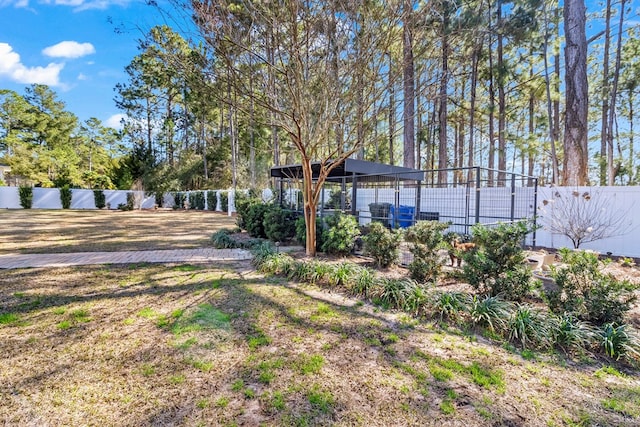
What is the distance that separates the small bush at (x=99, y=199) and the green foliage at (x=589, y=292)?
27955 mm

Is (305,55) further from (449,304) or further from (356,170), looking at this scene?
(449,304)

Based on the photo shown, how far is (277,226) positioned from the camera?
319 inches

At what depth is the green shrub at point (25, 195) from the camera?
21609 millimetres

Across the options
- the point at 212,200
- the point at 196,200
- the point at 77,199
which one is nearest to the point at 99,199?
the point at 77,199

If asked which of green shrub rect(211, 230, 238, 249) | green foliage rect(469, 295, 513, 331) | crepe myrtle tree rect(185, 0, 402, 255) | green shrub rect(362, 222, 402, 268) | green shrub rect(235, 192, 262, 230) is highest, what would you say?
crepe myrtle tree rect(185, 0, 402, 255)

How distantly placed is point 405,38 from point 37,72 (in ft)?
113

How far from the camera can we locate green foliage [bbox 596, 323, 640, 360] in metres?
2.72

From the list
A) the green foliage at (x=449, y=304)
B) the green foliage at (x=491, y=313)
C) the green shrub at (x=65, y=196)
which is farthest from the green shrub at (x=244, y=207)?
the green shrub at (x=65, y=196)

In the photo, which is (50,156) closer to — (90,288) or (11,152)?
(11,152)

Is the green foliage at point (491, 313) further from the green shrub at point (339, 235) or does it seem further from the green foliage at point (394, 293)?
the green shrub at point (339, 235)

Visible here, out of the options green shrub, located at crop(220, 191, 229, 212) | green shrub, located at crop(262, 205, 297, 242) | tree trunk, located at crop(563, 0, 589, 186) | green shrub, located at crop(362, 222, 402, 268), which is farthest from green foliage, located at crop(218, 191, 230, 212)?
tree trunk, located at crop(563, 0, 589, 186)

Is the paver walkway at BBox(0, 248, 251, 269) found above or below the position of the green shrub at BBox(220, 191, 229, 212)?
below

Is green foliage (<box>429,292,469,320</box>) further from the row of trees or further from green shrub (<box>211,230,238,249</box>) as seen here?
the row of trees

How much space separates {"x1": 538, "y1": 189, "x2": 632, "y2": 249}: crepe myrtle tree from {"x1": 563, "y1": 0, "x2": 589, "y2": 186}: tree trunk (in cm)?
134
